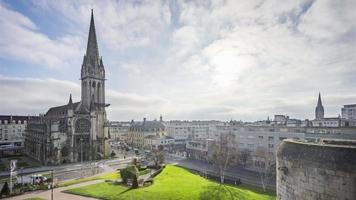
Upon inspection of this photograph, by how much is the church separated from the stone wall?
52158 millimetres

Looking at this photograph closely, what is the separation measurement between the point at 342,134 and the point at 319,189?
1431 inches

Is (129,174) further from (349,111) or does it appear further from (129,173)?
(349,111)

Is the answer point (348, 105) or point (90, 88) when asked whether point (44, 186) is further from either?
point (348, 105)

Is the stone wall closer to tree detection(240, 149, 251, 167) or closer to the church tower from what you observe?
tree detection(240, 149, 251, 167)

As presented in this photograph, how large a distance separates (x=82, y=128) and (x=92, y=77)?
14443 millimetres

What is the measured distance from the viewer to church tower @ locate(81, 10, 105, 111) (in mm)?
67625

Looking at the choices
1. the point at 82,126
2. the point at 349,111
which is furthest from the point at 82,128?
the point at 349,111

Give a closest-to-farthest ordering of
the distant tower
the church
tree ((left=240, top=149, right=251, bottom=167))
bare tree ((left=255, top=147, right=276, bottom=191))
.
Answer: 1. bare tree ((left=255, top=147, right=276, bottom=191))
2. tree ((left=240, top=149, right=251, bottom=167))
3. the church
4. the distant tower

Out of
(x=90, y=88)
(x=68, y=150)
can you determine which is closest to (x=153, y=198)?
(x=68, y=150)

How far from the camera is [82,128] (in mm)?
61562

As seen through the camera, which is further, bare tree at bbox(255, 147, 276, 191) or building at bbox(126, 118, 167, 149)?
building at bbox(126, 118, 167, 149)

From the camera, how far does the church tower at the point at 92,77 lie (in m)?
67.6

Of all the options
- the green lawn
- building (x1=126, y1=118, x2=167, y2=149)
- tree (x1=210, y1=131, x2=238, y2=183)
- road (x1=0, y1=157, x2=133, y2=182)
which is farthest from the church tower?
the green lawn

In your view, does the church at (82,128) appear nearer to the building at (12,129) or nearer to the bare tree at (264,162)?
the building at (12,129)
